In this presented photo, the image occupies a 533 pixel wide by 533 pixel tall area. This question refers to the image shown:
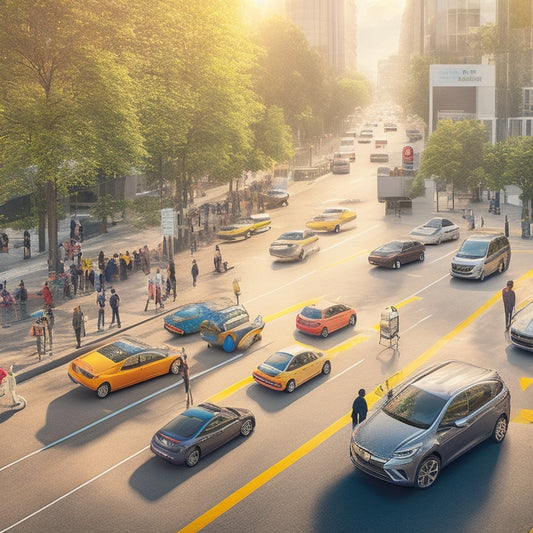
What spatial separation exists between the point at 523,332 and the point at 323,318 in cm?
742

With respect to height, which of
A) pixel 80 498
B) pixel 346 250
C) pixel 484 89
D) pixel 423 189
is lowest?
pixel 80 498

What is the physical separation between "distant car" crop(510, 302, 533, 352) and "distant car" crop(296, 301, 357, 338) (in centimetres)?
655

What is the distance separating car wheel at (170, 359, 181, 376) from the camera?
2229 cm

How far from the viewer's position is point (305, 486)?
47.9ft

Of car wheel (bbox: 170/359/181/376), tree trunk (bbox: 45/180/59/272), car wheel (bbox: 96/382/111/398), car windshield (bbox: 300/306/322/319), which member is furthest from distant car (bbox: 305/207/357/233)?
car wheel (bbox: 96/382/111/398)

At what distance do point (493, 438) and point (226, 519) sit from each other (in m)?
7.22

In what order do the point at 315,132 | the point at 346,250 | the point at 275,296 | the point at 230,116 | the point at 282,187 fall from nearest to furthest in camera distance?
the point at 275,296 < the point at 346,250 < the point at 230,116 < the point at 282,187 < the point at 315,132

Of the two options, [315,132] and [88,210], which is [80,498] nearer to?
[88,210]

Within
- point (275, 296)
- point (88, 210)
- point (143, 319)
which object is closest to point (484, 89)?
point (88, 210)

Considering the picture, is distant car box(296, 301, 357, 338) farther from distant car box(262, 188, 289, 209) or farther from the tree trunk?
distant car box(262, 188, 289, 209)

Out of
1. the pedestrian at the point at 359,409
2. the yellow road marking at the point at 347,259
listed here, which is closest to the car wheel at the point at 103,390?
the pedestrian at the point at 359,409

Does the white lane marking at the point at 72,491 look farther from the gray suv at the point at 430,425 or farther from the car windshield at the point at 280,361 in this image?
the gray suv at the point at 430,425

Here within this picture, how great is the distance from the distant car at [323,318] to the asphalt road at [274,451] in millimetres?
403

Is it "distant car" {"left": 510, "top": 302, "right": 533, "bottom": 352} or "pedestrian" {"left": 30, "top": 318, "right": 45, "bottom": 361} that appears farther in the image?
"pedestrian" {"left": 30, "top": 318, "right": 45, "bottom": 361}
